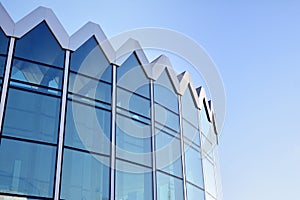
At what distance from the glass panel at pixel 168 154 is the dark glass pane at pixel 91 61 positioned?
3430 millimetres

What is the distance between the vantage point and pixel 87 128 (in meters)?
12.5

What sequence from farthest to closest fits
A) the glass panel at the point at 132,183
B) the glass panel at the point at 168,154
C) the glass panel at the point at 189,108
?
the glass panel at the point at 189,108 → the glass panel at the point at 168,154 → the glass panel at the point at 132,183

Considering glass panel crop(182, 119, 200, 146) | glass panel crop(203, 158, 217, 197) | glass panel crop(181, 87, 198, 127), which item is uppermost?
glass panel crop(181, 87, 198, 127)

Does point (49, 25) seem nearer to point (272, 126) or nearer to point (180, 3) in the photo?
point (180, 3)

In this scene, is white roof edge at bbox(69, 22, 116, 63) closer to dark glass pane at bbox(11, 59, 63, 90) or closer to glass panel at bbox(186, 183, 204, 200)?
dark glass pane at bbox(11, 59, 63, 90)

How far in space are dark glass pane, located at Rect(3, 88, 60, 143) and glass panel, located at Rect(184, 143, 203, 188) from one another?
258 inches

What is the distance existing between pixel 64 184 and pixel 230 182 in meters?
13.2

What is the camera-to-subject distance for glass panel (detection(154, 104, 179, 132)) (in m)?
15.3

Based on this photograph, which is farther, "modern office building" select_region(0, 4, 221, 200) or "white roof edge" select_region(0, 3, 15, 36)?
"white roof edge" select_region(0, 3, 15, 36)

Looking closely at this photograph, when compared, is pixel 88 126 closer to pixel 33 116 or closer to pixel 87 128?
pixel 87 128

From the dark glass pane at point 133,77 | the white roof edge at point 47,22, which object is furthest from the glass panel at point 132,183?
the white roof edge at point 47,22

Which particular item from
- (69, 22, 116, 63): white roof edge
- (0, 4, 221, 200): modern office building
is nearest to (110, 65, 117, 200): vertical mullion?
(0, 4, 221, 200): modern office building

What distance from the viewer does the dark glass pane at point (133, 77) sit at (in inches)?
571

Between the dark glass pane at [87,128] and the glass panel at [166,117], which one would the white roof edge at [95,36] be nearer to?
the dark glass pane at [87,128]
